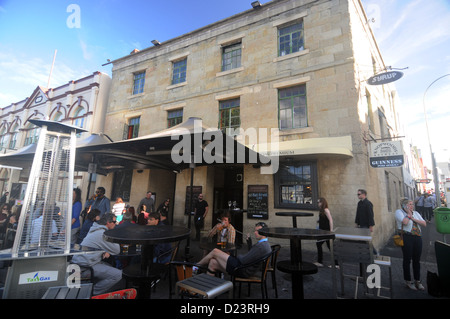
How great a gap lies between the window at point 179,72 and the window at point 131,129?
3077 millimetres

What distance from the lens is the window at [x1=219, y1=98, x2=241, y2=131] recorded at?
9.81m

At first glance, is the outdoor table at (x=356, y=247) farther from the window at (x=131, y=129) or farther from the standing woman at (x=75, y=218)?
the window at (x=131, y=129)

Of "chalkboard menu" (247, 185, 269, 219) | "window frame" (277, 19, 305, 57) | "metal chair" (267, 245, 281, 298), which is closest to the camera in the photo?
"metal chair" (267, 245, 281, 298)

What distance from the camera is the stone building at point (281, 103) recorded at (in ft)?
24.9

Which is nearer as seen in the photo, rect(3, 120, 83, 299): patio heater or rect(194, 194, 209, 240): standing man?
rect(3, 120, 83, 299): patio heater

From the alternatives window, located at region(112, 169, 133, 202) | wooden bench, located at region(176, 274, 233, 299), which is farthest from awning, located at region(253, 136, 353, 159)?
window, located at region(112, 169, 133, 202)

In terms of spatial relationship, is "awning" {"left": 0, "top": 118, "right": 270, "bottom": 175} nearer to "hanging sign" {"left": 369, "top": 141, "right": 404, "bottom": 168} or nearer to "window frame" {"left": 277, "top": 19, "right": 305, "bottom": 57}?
"hanging sign" {"left": 369, "top": 141, "right": 404, "bottom": 168}

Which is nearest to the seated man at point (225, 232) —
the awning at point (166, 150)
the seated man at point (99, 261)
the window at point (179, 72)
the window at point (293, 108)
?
the seated man at point (99, 261)

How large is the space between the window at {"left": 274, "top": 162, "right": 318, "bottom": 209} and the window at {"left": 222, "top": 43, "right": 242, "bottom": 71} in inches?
213

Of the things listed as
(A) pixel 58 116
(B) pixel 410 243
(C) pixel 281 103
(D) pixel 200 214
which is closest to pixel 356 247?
(B) pixel 410 243

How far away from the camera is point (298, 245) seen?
3402mm
